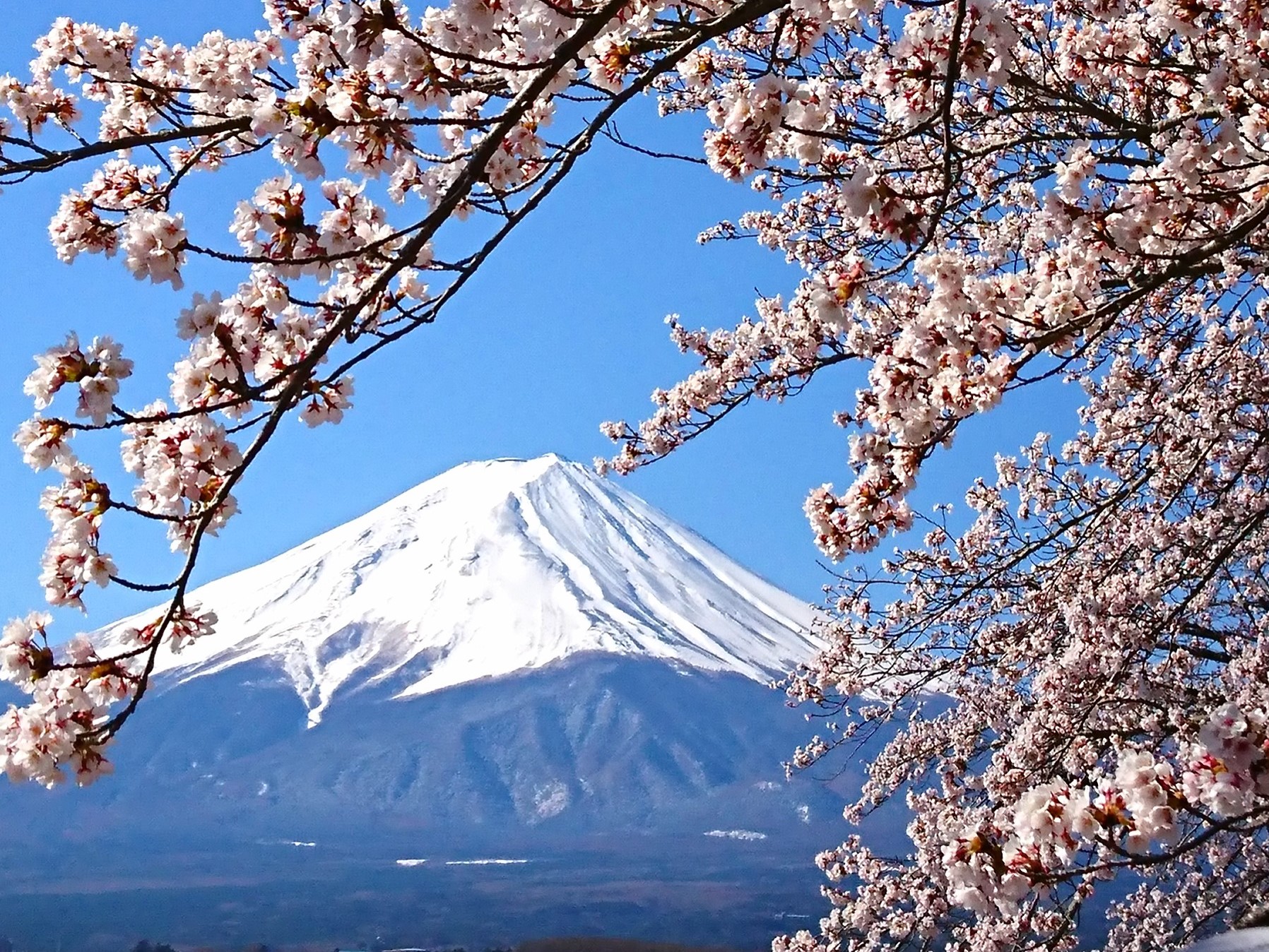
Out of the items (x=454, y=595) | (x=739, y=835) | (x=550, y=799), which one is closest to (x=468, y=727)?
(x=550, y=799)

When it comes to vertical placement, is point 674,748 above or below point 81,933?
above

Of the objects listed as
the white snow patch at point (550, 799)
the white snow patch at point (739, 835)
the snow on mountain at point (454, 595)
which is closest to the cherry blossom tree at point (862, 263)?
the white snow patch at point (739, 835)

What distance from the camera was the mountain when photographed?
80.2 metres

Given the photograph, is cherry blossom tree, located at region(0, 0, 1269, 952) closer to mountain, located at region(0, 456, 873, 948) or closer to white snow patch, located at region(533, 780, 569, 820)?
mountain, located at region(0, 456, 873, 948)

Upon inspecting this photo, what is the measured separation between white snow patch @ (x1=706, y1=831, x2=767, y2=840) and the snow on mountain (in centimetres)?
1556

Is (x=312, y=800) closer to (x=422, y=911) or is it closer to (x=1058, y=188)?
(x=422, y=911)

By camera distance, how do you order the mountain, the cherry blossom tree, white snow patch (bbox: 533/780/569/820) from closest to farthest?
the cherry blossom tree
the mountain
white snow patch (bbox: 533/780/569/820)

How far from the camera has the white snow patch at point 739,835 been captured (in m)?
81.1

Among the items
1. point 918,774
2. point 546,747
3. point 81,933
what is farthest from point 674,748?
point 918,774

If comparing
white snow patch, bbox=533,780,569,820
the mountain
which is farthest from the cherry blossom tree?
white snow patch, bbox=533,780,569,820

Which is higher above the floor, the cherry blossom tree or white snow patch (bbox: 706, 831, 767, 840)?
the cherry blossom tree

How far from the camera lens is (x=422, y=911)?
64.2 meters

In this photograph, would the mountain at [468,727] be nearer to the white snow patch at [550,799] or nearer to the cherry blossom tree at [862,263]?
the white snow patch at [550,799]

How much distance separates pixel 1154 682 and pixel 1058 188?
2.96 metres
